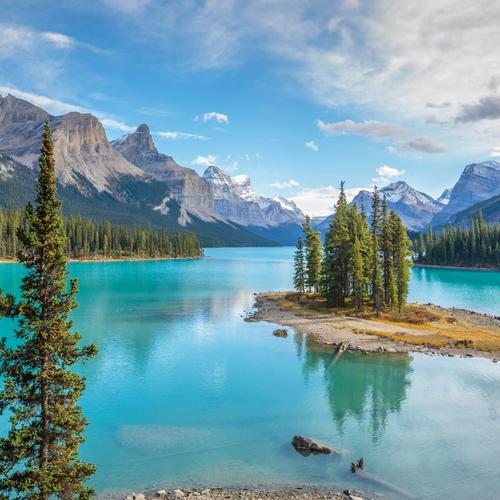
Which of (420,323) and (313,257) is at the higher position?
(313,257)

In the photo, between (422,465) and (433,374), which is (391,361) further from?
(422,465)

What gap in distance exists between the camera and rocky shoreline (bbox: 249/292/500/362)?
5790cm

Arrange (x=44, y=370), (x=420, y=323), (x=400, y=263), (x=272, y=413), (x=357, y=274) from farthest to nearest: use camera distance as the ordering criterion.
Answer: (x=400, y=263) < (x=357, y=274) < (x=420, y=323) < (x=272, y=413) < (x=44, y=370)

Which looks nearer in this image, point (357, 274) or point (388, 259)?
point (357, 274)

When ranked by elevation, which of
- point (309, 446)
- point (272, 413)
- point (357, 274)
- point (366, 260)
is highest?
point (366, 260)

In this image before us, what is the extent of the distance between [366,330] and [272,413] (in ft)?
113

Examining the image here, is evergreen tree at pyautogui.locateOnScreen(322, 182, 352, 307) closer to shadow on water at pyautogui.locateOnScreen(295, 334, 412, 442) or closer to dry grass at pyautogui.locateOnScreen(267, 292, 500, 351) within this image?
dry grass at pyautogui.locateOnScreen(267, 292, 500, 351)

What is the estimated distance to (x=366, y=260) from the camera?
83.4m

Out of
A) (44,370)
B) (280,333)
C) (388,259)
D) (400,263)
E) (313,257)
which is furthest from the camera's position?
(313,257)

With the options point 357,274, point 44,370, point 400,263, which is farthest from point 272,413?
point 400,263

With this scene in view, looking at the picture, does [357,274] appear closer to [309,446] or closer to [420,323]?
[420,323]

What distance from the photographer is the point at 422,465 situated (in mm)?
28922

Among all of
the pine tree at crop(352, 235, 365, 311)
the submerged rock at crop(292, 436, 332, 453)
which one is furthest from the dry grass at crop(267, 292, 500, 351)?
Answer: the submerged rock at crop(292, 436, 332, 453)

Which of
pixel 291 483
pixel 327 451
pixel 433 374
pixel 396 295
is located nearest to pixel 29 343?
pixel 291 483
